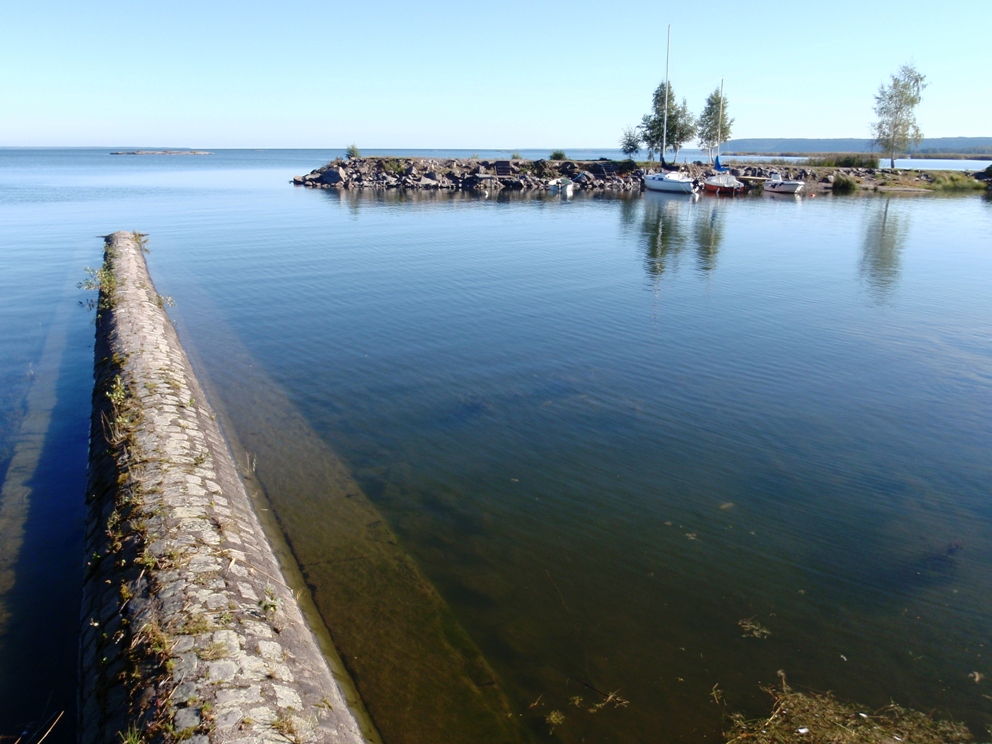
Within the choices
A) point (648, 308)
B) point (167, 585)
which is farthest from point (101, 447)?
point (648, 308)

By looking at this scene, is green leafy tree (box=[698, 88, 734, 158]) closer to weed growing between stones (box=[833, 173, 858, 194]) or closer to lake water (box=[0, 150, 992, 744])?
weed growing between stones (box=[833, 173, 858, 194])

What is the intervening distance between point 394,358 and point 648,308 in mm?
8310

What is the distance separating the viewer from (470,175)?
240ft

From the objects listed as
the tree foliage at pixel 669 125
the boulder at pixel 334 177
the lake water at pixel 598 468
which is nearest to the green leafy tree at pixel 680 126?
the tree foliage at pixel 669 125

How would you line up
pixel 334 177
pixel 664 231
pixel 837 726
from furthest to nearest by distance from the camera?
pixel 334 177
pixel 664 231
pixel 837 726

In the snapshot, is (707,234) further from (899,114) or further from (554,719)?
(899,114)

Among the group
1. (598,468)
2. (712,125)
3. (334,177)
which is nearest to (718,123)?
(712,125)

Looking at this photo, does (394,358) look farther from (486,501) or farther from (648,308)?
(648,308)

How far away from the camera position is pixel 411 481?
9.52 m

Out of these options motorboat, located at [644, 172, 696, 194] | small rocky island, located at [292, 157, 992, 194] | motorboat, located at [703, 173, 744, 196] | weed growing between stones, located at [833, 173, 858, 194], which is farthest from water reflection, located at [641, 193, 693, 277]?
weed growing between stones, located at [833, 173, 858, 194]

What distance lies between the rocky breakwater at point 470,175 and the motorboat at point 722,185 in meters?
9.55

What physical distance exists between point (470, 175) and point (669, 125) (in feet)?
110

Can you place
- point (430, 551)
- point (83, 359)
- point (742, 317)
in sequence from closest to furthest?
point (430, 551) → point (83, 359) → point (742, 317)

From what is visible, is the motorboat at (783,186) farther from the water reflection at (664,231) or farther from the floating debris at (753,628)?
the floating debris at (753,628)
